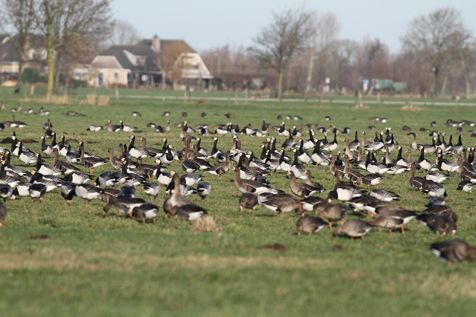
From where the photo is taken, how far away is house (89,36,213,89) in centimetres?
14988

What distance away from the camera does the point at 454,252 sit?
13969mm

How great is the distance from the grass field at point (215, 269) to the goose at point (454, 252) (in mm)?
147

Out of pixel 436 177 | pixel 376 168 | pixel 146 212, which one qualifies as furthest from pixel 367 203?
pixel 376 168

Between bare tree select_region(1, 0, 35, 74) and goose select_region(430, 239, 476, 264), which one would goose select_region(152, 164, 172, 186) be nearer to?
goose select_region(430, 239, 476, 264)

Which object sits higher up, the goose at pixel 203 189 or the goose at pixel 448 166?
the goose at pixel 203 189

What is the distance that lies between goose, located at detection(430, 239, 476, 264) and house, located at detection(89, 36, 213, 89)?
5212 inches

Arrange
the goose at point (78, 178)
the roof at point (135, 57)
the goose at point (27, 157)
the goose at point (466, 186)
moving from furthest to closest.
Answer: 1. the roof at point (135, 57)
2. the goose at point (27, 157)
3. the goose at point (466, 186)
4. the goose at point (78, 178)

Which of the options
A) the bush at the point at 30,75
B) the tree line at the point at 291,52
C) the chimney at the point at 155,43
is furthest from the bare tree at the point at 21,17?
the chimney at the point at 155,43

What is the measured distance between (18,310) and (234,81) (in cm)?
14113

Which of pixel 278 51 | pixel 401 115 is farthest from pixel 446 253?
pixel 278 51

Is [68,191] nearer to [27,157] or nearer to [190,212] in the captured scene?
[190,212]

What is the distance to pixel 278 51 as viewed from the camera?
98062mm

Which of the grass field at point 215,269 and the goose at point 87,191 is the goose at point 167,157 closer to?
the grass field at point 215,269

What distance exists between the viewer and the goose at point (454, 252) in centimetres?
1397
